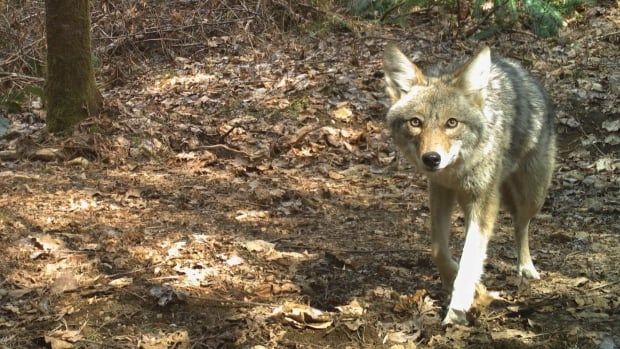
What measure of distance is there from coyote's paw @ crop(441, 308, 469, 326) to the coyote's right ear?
1.72 metres

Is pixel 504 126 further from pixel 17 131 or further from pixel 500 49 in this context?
pixel 500 49

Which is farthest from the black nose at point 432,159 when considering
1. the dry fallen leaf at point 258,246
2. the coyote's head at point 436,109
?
the dry fallen leaf at point 258,246

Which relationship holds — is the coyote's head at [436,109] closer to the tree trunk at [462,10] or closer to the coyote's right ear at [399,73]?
Answer: the coyote's right ear at [399,73]

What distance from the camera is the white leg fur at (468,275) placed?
447cm

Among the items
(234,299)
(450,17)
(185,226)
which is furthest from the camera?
(450,17)

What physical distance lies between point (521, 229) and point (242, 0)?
10977 mm

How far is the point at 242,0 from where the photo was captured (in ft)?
49.2

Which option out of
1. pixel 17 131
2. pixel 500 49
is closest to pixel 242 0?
pixel 500 49

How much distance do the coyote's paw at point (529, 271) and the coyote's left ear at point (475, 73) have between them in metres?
1.61

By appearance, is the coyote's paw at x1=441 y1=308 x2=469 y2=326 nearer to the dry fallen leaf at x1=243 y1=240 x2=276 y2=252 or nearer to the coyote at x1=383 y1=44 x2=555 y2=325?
the coyote at x1=383 y1=44 x2=555 y2=325

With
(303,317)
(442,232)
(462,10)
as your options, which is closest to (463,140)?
(442,232)

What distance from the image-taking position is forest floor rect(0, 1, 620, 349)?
169 inches

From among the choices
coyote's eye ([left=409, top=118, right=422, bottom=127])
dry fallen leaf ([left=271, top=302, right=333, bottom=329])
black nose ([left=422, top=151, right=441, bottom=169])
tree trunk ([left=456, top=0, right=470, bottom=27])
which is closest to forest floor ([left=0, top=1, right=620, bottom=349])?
dry fallen leaf ([left=271, top=302, right=333, bottom=329])

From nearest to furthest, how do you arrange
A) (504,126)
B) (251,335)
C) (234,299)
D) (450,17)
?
(251,335), (234,299), (504,126), (450,17)
